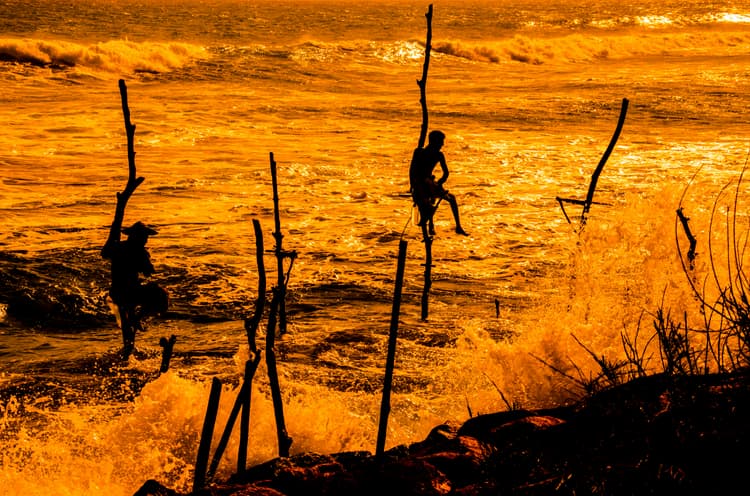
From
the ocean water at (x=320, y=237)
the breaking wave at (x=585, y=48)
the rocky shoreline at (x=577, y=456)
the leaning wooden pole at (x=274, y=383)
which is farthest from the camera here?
the breaking wave at (x=585, y=48)

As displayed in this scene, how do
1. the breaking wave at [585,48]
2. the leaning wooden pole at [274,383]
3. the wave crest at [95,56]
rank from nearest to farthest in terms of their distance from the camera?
1. the leaning wooden pole at [274,383]
2. the wave crest at [95,56]
3. the breaking wave at [585,48]

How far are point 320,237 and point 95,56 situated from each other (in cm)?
2550

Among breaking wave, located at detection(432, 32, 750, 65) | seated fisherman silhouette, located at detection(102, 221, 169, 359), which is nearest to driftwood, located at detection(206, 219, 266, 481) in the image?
seated fisherman silhouette, located at detection(102, 221, 169, 359)

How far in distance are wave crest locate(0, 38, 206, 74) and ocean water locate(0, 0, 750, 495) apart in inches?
4.6

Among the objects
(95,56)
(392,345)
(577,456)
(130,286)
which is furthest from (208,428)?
(95,56)

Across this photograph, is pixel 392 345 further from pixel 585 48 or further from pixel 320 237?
pixel 585 48

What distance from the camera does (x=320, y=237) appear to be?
1346 cm

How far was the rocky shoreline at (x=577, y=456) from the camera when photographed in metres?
3.67

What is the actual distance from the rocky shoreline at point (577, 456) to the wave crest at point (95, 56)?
32221mm

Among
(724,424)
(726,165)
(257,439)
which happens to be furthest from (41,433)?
(726,165)

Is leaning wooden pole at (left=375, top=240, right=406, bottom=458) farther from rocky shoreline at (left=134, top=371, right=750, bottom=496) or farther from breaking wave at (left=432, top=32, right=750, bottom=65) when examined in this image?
breaking wave at (left=432, top=32, right=750, bottom=65)

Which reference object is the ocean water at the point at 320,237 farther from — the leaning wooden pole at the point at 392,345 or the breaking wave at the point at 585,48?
the breaking wave at the point at 585,48

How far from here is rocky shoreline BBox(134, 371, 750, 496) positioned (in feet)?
12.0

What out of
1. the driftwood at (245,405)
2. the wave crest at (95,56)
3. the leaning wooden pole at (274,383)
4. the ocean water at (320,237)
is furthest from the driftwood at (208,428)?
the wave crest at (95,56)
